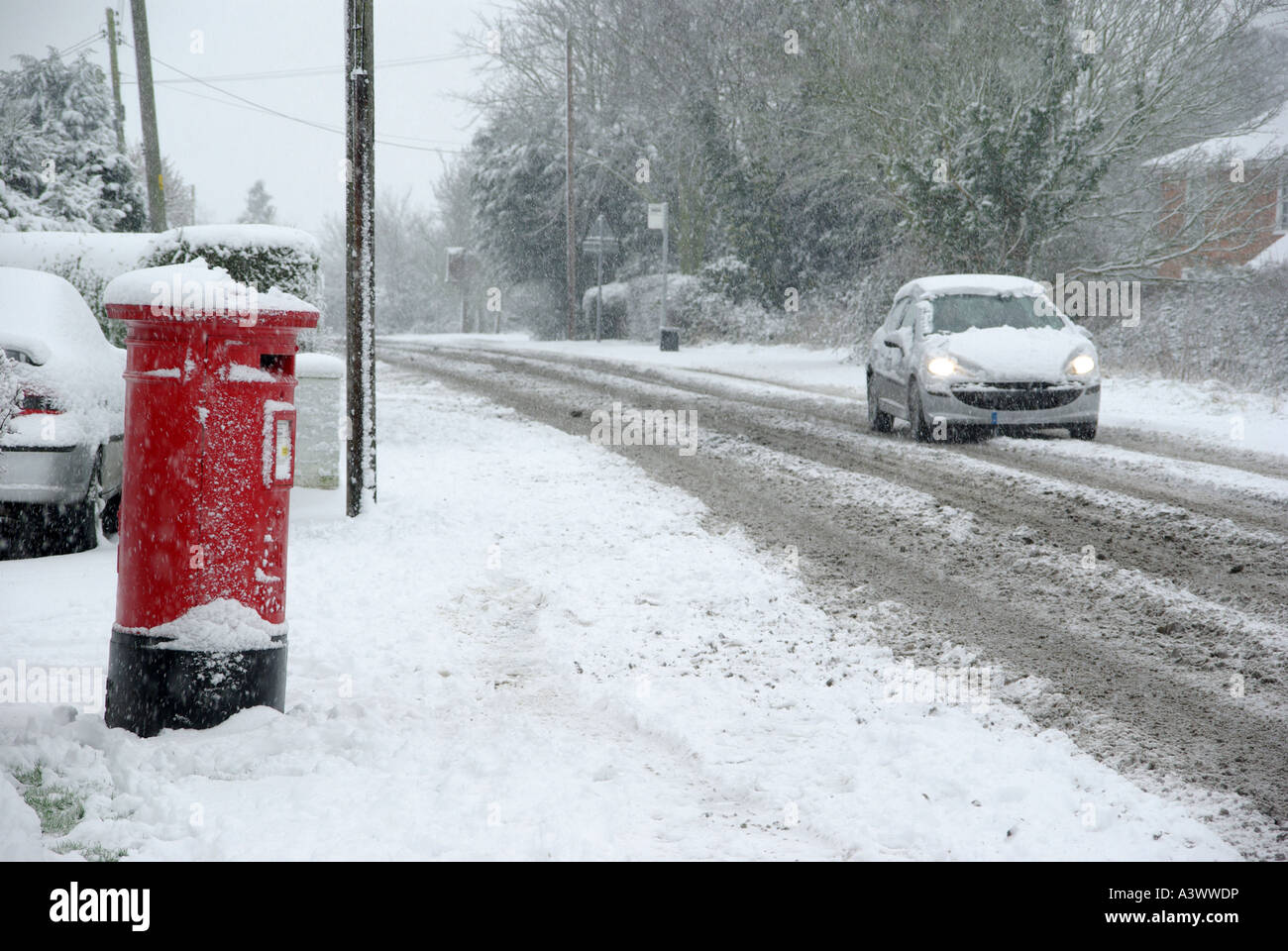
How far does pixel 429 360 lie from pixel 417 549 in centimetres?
1803

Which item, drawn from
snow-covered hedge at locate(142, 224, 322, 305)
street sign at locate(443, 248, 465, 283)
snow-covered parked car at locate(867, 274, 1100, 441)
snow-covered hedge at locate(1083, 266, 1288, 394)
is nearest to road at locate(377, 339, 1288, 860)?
snow-covered parked car at locate(867, 274, 1100, 441)

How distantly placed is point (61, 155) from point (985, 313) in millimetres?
21589

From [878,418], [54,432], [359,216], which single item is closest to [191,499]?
[54,432]

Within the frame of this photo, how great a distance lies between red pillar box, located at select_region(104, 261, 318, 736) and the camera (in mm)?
3910

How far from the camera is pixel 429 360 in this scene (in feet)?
80.5

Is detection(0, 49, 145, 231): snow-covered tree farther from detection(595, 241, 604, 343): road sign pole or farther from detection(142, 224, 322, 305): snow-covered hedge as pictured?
detection(595, 241, 604, 343): road sign pole

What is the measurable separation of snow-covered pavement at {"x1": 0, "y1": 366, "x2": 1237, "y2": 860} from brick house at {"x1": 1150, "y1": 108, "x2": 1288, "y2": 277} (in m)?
18.2

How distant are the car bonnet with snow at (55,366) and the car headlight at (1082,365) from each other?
8.70 m

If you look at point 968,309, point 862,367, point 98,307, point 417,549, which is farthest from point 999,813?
point 862,367

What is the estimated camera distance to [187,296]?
153 inches

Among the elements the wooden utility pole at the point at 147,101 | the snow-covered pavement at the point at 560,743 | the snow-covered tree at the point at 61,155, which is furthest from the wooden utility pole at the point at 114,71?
the snow-covered pavement at the point at 560,743

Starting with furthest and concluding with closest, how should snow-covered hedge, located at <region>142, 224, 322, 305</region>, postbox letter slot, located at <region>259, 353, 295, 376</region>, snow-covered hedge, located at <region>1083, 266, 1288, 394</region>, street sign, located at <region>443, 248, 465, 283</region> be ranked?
street sign, located at <region>443, 248, 465, 283</region>
snow-covered hedge, located at <region>1083, 266, 1288, 394</region>
snow-covered hedge, located at <region>142, 224, 322, 305</region>
postbox letter slot, located at <region>259, 353, 295, 376</region>

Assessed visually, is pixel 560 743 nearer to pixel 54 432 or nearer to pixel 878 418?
pixel 54 432

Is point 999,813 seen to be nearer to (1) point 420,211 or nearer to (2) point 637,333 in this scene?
(2) point 637,333
